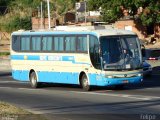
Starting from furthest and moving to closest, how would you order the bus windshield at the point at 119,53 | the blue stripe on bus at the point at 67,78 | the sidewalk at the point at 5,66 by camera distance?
the sidewalk at the point at 5,66 → the bus windshield at the point at 119,53 → the blue stripe on bus at the point at 67,78

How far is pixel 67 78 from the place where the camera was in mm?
28062

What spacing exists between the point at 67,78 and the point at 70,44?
5.28 ft

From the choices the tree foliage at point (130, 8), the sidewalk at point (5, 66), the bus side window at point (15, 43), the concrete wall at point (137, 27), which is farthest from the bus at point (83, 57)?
the concrete wall at point (137, 27)

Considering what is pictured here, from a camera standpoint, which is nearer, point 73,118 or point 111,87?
point 73,118

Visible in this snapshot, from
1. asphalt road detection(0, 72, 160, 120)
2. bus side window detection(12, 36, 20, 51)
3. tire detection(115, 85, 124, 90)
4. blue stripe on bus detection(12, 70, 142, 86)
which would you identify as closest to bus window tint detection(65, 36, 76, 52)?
blue stripe on bus detection(12, 70, 142, 86)

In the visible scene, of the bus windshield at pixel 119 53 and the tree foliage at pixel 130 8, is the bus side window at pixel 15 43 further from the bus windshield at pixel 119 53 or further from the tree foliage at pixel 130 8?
the tree foliage at pixel 130 8

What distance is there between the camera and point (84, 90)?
1046 inches

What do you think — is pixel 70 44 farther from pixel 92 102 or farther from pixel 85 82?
pixel 92 102

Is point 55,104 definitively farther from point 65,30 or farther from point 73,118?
point 65,30

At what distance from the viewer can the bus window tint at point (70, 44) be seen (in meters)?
27.4

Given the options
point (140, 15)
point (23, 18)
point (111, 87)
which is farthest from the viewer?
point (23, 18)

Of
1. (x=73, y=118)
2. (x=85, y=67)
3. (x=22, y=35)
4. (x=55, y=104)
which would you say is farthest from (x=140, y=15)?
(x=73, y=118)

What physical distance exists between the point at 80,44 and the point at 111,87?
2542 millimetres

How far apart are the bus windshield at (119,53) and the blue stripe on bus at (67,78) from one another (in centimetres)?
51
